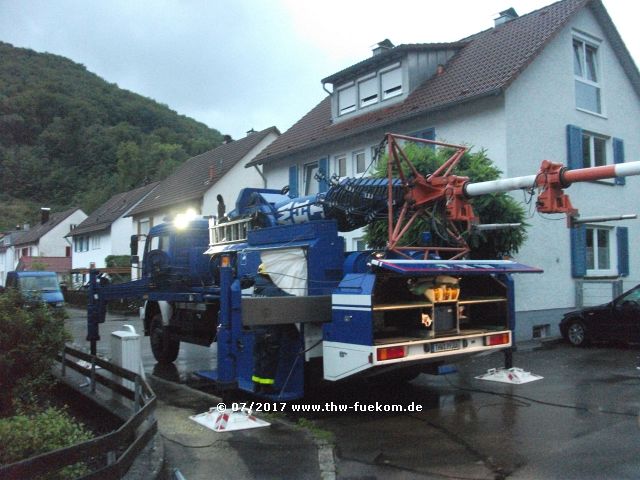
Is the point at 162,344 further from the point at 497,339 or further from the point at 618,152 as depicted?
the point at 618,152

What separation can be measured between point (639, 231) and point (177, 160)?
2754 inches

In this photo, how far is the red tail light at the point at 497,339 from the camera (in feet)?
26.4

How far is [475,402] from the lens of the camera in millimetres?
8492

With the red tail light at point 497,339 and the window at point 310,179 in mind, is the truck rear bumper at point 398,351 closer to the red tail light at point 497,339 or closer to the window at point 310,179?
the red tail light at point 497,339

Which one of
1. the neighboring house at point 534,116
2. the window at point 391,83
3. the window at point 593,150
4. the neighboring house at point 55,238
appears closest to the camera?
the neighboring house at point 534,116

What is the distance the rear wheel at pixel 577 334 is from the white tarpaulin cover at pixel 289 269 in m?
8.78

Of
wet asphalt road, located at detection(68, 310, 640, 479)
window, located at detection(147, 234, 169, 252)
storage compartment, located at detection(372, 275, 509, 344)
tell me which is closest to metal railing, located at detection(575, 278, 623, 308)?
wet asphalt road, located at detection(68, 310, 640, 479)

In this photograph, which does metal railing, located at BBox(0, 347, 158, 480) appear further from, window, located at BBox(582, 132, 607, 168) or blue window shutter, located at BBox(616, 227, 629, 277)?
blue window shutter, located at BBox(616, 227, 629, 277)

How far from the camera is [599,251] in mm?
18031

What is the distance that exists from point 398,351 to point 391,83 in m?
13.7

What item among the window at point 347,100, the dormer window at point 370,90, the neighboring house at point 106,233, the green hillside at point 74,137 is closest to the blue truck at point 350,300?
the dormer window at point 370,90

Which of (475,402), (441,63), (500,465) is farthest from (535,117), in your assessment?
(500,465)

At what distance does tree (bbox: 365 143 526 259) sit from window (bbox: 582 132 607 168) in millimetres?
5796

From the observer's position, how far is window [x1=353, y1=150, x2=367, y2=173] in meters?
19.2
